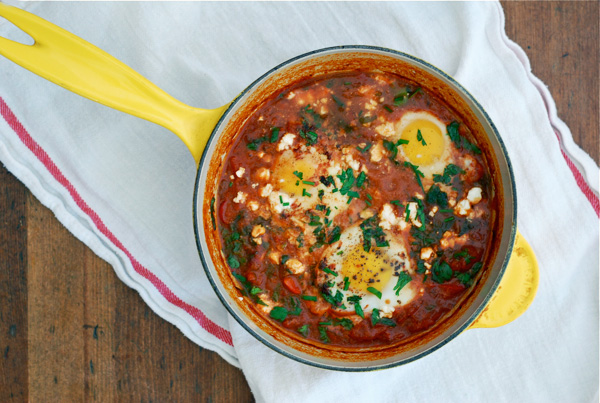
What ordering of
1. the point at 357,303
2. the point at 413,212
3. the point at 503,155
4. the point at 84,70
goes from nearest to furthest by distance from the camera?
the point at 84,70 → the point at 503,155 → the point at 413,212 → the point at 357,303

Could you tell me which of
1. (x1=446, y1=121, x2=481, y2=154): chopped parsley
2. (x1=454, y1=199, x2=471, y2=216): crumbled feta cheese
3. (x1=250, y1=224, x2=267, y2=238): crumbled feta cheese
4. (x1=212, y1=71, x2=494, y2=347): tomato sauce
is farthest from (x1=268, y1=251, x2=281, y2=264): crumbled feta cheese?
(x1=446, y1=121, x2=481, y2=154): chopped parsley

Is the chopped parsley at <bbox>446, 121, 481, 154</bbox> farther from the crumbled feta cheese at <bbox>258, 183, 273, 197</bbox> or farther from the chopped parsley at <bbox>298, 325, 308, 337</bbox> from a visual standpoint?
the chopped parsley at <bbox>298, 325, 308, 337</bbox>

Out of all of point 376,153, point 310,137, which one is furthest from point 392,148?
point 310,137

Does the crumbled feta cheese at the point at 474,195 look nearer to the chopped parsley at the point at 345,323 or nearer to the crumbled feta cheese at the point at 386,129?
the crumbled feta cheese at the point at 386,129

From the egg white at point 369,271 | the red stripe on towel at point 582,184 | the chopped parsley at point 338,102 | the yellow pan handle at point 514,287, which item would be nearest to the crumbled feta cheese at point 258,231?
the egg white at point 369,271

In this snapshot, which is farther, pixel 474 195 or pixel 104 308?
pixel 104 308

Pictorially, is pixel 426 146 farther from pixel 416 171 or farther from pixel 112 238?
pixel 112 238
